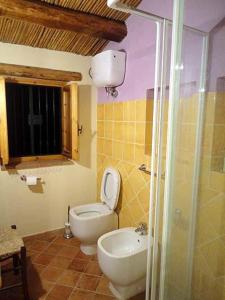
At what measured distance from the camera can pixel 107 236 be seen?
73.4 inches

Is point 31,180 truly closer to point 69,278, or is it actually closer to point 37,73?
point 69,278

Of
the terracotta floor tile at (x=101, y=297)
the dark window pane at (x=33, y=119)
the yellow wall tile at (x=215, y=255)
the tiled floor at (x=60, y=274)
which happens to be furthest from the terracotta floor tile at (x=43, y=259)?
the yellow wall tile at (x=215, y=255)

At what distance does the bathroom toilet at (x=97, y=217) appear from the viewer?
2.15m

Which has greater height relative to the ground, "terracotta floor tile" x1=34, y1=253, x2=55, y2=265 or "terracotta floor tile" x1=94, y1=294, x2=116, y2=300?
"terracotta floor tile" x1=34, y1=253, x2=55, y2=265

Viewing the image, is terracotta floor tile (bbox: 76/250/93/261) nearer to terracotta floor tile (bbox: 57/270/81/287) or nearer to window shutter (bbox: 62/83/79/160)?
terracotta floor tile (bbox: 57/270/81/287)

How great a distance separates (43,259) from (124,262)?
1080 millimetres

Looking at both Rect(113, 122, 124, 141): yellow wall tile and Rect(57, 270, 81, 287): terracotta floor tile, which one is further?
Rect(113, 122, 124, 141): yellow wall tile

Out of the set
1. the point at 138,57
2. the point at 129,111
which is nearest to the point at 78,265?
the point at 129,111

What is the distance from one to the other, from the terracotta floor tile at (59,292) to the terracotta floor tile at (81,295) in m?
0.04

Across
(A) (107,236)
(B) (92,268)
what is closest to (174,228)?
(A) (107,236)

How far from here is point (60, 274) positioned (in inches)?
79.4

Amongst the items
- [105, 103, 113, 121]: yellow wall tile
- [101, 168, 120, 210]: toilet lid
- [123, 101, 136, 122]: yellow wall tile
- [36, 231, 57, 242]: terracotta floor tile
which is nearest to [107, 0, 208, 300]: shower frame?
[123, 101, 136, 122]: yellow wall tile

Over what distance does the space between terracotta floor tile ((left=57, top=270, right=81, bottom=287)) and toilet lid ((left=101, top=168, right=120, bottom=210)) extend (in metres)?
0.70

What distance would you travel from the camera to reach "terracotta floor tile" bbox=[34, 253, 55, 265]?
7.14ft
